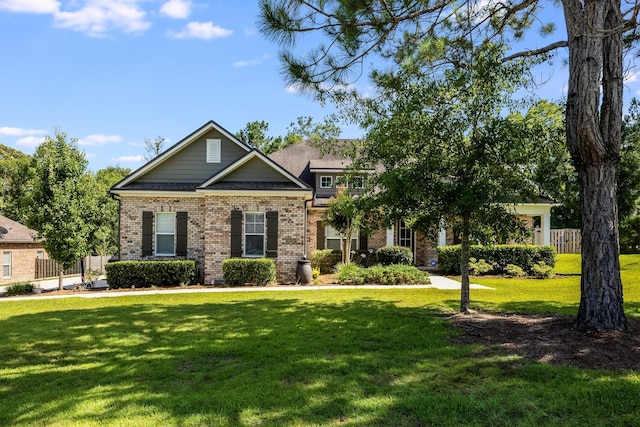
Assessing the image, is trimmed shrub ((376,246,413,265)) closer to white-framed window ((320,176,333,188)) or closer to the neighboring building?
white-framed window ((320,176,333,188))

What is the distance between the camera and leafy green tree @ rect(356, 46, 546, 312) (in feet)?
23.7

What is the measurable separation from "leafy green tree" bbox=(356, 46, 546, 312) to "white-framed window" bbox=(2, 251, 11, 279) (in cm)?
2203

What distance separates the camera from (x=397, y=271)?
1412 cm

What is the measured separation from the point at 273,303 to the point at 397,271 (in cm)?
542

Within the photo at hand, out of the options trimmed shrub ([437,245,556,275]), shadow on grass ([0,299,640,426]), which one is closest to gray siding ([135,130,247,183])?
shadow on grass ([0,299,640,426])

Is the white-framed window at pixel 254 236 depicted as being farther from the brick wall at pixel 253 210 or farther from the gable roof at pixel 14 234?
the gable roof at pixel 14 234

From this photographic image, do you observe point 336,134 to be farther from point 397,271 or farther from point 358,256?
point 358,256

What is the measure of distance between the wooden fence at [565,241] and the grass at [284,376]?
65.2ft

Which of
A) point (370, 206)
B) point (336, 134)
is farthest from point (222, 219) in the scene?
point (370, 206)

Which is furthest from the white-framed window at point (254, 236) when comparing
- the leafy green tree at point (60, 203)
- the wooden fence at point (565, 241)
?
the wooden fence at point (565, 241)

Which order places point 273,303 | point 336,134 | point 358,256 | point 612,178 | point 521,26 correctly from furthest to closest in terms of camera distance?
point 358,256
point 336,134
point 273,303
point 521,26
point 612,178

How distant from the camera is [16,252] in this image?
72.4 feet

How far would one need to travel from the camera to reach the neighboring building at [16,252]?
70.3 feet

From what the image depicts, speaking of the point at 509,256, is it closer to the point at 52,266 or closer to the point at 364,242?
the point at 364,242
